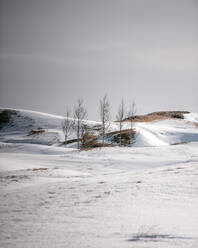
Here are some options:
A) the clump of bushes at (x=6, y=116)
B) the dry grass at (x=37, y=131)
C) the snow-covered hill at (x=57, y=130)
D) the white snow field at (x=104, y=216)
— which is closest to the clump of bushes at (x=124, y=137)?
the snow-covered hill at (x=57, y=130)

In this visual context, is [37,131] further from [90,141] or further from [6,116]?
[6,116]

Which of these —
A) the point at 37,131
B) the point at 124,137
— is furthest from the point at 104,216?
the point at 37,131

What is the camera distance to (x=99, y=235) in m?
3.12

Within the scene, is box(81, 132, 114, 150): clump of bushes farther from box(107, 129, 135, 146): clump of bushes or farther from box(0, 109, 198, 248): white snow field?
box(0, 109, 198, 248): white snow field

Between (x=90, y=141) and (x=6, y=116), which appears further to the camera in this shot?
(x=6, y=116)

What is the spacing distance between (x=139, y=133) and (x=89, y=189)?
3015 centimetres

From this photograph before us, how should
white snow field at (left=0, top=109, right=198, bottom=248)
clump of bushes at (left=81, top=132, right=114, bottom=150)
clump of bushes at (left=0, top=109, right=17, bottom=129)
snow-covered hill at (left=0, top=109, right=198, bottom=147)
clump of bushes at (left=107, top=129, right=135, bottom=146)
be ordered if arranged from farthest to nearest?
clump of bushes at (left=0, top=109, right=17, bottom=129) → snow-covered hill at (left=0, top=109, right=198, bottom=147) → clump of bushes at (left=107, top=129, right=135, bottom=146) → clump of bushes at (left=81, top=132, right=114, bottom=150) → white snow field at (left=0, top=109, right=198, bottom=248)

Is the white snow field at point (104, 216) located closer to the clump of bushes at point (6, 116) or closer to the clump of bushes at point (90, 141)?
the clump of bushes at point (90, 141)

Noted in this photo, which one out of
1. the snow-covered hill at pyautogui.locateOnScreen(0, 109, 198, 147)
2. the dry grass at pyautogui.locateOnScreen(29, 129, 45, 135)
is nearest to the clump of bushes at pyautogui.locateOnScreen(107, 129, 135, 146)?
the snow-covered hill at pyautogui.locateOnScreen(0, 109, 198, 147)

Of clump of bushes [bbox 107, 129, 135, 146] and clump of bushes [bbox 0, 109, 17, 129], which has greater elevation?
clump of bushes [bbox 0, 109, 17, 129]

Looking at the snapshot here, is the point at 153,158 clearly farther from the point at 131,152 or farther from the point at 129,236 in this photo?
the point at 129,236

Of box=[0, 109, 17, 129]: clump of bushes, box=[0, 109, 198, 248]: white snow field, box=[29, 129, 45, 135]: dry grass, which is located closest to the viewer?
box=[0, 109, 198, 248]: white snow field

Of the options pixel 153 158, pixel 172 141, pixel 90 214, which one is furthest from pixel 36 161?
pixel 172 141

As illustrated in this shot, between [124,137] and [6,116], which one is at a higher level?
[6,116]
